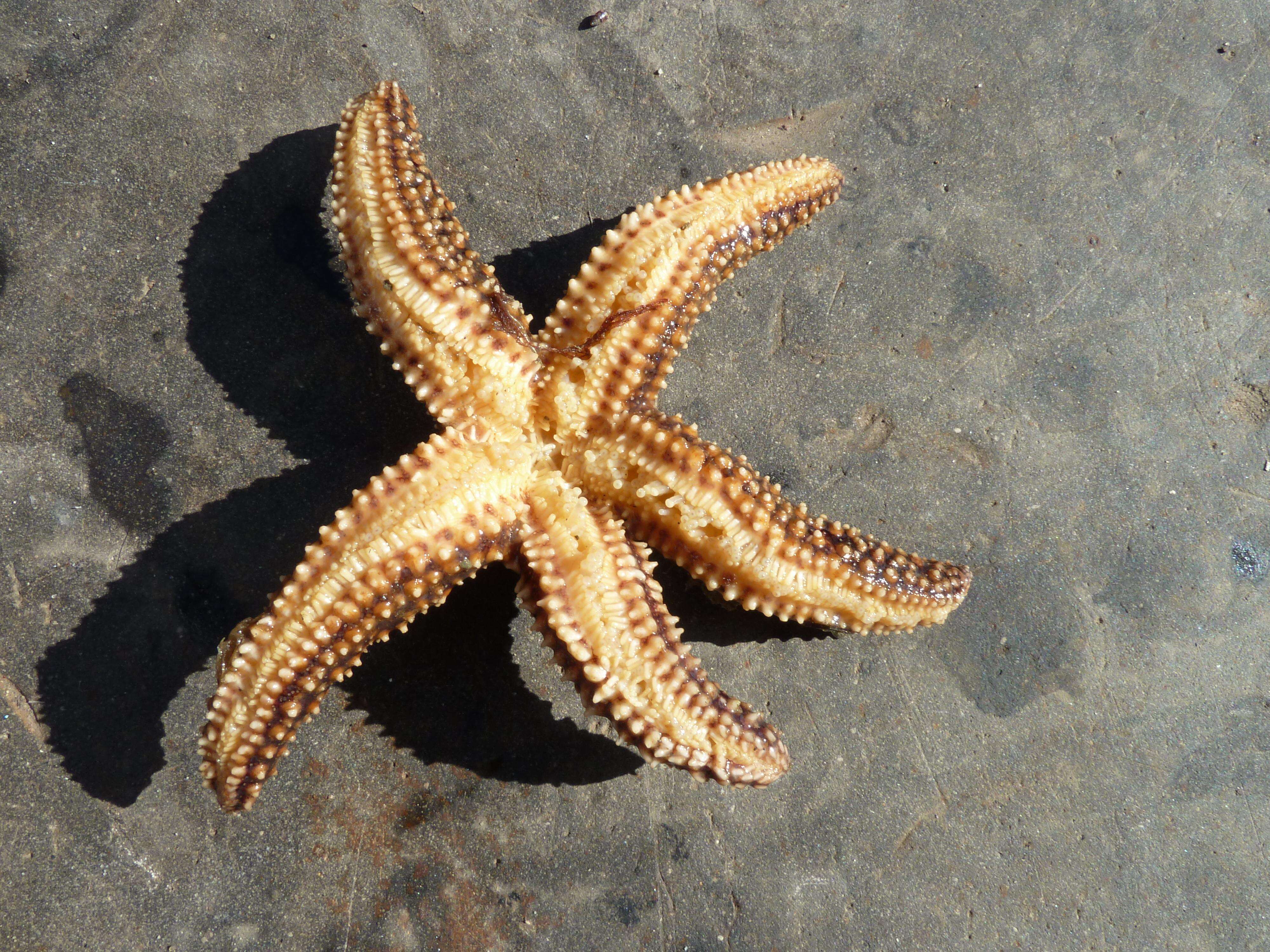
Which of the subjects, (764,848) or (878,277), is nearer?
(764,848)

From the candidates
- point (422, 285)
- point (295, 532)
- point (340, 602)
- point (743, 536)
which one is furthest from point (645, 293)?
point (295, 532)

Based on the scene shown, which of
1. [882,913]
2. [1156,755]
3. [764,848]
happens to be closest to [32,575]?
[764,848]

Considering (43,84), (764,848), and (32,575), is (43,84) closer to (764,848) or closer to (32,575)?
(32,575)

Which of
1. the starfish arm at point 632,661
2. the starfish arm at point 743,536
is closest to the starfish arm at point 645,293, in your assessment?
the starfish arm at point 743,536

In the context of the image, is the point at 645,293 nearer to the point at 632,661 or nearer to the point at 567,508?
the point at 567,508

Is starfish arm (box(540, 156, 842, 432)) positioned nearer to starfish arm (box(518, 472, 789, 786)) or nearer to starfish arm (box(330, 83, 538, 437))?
starfish arm (box(330, 83, 538, 437))

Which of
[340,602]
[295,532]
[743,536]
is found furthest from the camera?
[295,532]

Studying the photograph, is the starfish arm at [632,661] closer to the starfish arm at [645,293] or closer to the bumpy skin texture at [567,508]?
the bumpy skin texture at [567,508]
